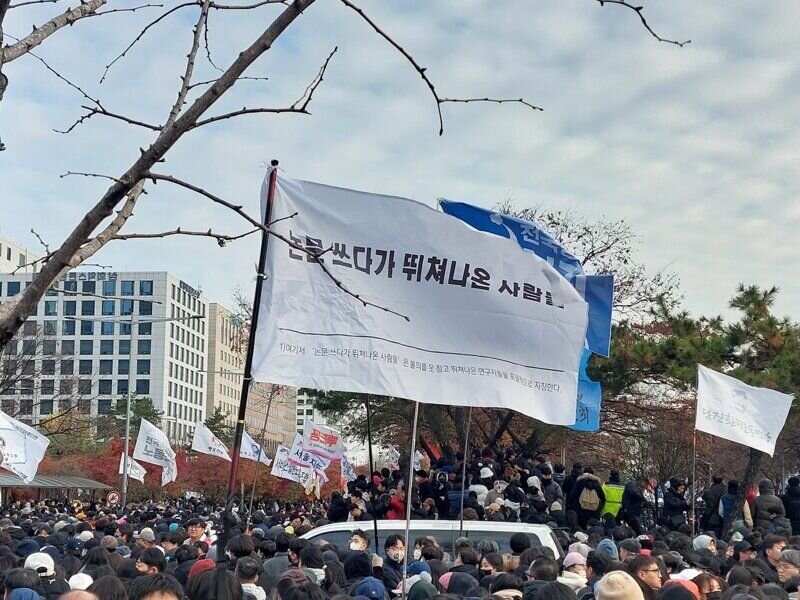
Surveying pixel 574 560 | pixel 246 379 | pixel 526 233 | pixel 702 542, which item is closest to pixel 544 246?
pixel 526 233

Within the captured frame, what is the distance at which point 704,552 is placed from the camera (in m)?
10.4

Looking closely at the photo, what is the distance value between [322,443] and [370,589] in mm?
16464

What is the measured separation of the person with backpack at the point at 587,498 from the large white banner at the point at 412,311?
33.4 feet

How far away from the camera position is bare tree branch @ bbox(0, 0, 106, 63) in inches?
149

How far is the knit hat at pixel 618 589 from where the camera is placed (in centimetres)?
525

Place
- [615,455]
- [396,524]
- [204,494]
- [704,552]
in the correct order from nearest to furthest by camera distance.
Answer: [704,552] → [396,524] → [615,455] → [204,494]

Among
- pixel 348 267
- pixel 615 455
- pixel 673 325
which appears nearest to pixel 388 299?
pixel 348 267

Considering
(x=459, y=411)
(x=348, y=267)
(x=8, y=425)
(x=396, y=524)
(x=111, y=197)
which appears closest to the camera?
(x=111, y=197)

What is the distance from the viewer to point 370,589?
24.3 feet

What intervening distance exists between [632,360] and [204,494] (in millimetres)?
55339

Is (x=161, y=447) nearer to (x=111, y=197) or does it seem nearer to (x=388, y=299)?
(x=388, y=299)

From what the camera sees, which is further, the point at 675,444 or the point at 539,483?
the point at 675,444

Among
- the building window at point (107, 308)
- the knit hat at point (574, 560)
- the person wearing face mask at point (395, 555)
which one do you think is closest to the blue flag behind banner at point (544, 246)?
the knit hat at point (574, 560)

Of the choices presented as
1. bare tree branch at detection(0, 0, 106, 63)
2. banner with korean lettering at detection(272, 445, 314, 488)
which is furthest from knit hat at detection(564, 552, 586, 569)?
banner with korean lettering at detection(272, 445, 314, 488)
